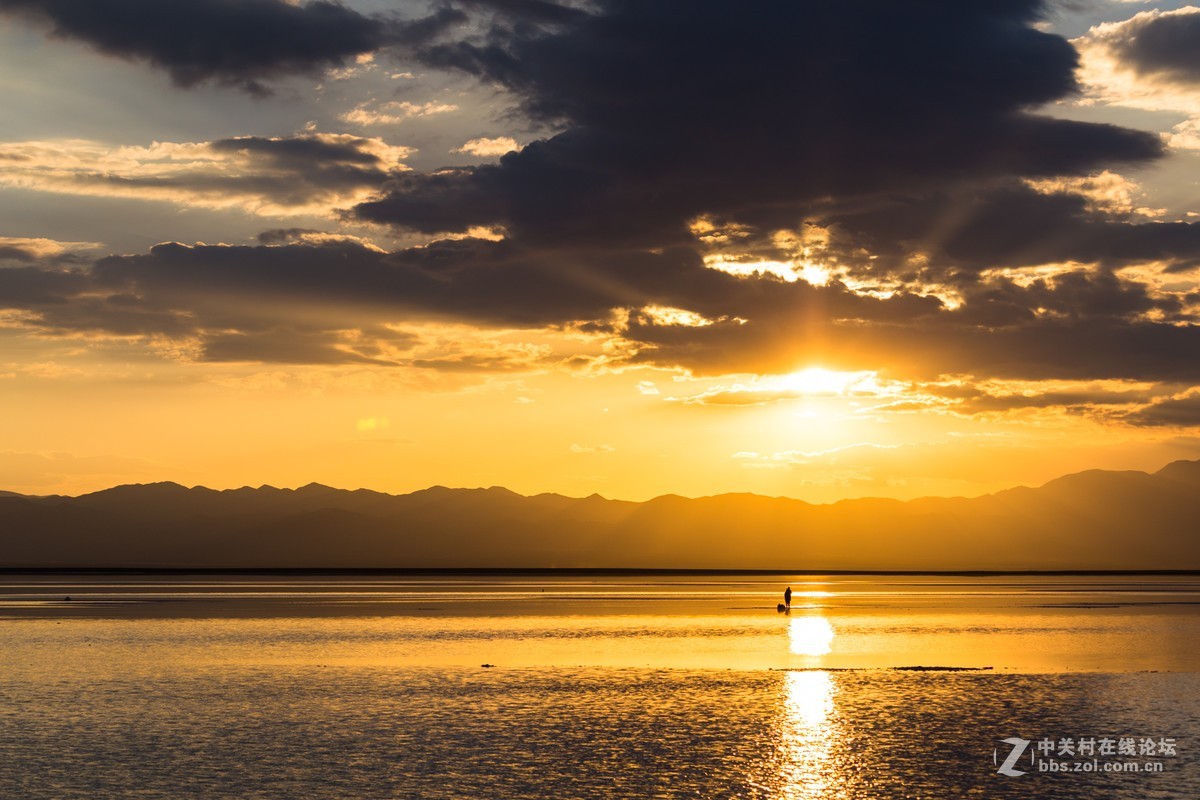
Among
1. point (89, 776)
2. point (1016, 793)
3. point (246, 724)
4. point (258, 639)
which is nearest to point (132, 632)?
point (258, 639)

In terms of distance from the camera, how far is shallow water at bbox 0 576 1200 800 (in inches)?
1110

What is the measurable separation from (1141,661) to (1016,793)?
106ft

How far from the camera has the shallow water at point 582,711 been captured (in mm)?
28188

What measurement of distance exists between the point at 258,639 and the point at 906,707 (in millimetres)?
40466

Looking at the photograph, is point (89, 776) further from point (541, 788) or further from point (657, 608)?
point (657, 608)

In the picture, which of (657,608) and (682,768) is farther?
(657,608)

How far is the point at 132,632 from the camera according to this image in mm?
73000

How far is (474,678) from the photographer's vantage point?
4831cm

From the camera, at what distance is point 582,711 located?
1543 inches

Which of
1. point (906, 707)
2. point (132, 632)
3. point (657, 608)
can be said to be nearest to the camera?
point (906, 707)

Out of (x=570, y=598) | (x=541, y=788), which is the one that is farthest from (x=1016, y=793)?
(x=570, y=598)

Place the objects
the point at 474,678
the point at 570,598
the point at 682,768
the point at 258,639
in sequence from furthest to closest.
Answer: the point at 570,598 → the point at 258,639 → the point at 474,678 → the point at 682,768

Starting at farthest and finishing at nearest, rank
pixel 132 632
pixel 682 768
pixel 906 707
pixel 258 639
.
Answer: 1. pixel 132 632
2. pixel 258 639
3. pixel 906 707
4. pixel 682 768

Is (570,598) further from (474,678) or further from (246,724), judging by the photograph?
(246,724)
